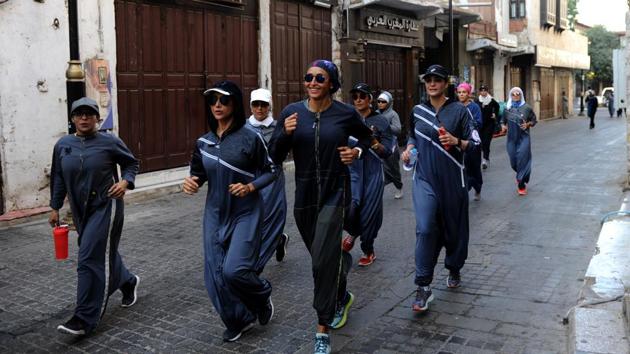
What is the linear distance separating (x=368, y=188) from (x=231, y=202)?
263 cm

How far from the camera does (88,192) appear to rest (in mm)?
5180

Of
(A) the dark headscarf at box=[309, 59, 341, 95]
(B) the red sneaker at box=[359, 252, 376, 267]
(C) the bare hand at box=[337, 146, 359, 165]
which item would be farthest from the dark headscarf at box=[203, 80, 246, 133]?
(B) the red sneaker at box=[359, 252, 376, 267]

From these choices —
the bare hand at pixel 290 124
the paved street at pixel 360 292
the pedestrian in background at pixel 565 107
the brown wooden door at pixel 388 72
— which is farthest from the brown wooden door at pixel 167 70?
the pedestrian in background at pixel 565 107

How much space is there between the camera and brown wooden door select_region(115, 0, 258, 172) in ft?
39.2

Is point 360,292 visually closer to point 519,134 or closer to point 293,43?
point 519,134

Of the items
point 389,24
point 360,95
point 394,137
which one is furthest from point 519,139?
point 389,24

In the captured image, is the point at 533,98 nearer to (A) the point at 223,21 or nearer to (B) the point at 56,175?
(A) the point at 223,21

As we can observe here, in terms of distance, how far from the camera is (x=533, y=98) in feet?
130

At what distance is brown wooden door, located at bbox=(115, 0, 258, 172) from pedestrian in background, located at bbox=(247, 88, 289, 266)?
214 inches

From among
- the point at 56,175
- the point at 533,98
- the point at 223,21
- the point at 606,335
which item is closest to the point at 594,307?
the point at 606,335

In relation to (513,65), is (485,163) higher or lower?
lower

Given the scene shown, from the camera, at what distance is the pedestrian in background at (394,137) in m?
8.15

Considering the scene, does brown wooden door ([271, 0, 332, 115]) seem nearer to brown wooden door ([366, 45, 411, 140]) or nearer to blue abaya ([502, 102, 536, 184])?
brown wooden door ([366, 45, 411, 140])

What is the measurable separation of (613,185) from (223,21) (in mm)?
7952
